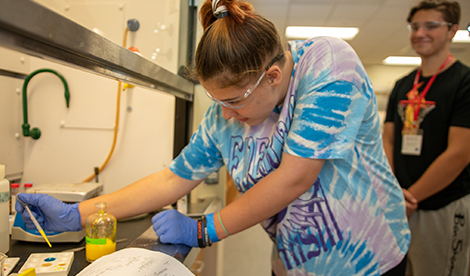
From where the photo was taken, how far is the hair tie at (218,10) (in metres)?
0.74

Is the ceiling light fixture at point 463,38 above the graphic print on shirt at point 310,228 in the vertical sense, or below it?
above

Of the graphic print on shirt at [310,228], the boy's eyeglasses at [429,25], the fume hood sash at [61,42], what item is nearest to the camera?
the fume hood sash at [61,42]

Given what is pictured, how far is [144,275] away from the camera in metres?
0.66

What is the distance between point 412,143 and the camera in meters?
1.76

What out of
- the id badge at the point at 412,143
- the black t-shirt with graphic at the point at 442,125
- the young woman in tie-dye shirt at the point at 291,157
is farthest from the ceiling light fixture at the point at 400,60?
the young woman in tie-dye shirt at the point at 291,157

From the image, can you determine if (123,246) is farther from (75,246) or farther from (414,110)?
(414,110)

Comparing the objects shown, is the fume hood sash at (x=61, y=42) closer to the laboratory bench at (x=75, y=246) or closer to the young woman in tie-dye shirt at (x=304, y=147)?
the young woman in tie-dye shirt at (x=304, y=147)

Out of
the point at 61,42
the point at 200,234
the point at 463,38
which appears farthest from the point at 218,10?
the point at 463,38

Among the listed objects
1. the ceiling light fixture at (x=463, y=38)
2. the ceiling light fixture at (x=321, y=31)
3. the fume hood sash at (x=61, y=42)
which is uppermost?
the ceiling light fixture at (x=321, y=31)

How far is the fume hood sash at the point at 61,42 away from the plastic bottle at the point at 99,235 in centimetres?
41

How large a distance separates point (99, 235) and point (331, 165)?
2.25ft

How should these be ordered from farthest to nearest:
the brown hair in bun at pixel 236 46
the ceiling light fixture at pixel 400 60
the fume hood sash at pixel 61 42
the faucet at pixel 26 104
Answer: the ceiling light fixture at pixel 400 60, the faucet at pixel 26 104, the brown hair in bun at pixel 236 46, the fume hood sash at pixel 61 42

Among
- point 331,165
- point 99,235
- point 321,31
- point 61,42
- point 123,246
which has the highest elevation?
point 321,31

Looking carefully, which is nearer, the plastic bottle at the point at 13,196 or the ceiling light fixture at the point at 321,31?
the plastic bottle at the point at 13,196
